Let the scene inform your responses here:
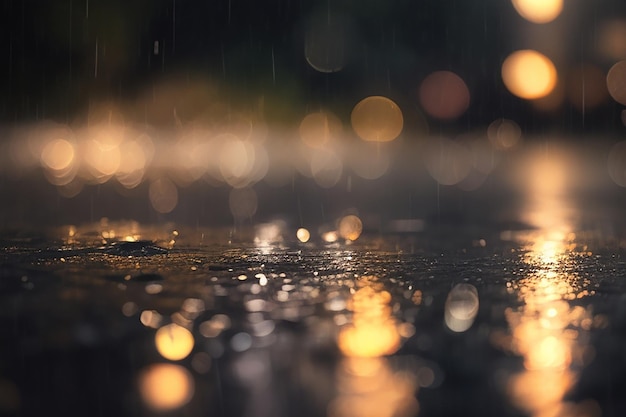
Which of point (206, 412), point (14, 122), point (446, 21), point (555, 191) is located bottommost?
point (206, 412)

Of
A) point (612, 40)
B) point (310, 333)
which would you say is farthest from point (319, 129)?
point (310, 333)

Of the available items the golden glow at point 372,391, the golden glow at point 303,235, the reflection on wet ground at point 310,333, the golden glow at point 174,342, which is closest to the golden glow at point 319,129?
the golden glow at point 303,235

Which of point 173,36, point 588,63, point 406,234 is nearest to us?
point 406,234

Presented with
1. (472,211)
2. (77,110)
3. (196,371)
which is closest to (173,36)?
(77,110)

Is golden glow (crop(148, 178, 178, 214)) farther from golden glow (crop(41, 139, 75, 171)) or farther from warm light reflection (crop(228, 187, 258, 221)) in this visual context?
golden glow (crop(41, 139, 75, 171))

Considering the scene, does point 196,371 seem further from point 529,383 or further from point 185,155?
point 185,155
